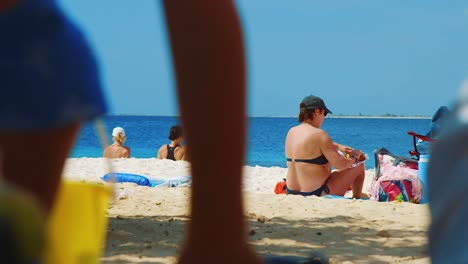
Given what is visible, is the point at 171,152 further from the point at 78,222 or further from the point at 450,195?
the point at 78,222

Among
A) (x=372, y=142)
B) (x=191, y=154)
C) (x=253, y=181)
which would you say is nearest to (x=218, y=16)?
(x=191, y=154)

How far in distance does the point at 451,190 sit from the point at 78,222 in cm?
57

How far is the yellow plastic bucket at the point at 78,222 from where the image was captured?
31.4 inches

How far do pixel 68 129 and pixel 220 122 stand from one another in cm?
19

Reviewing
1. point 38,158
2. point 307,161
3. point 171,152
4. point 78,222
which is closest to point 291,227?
point 307,161

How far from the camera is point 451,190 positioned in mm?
1043

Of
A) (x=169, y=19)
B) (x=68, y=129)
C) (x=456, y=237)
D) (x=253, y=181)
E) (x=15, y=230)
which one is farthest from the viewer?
(x=253, y=181)

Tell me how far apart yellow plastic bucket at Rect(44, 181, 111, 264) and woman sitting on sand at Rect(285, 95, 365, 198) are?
21.2 feet

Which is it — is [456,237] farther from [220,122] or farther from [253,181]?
[253,181]

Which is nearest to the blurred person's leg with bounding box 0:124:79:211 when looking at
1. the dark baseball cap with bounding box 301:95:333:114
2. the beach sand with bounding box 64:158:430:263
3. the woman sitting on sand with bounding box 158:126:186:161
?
the beach sand with bounding box 64:158:430:263

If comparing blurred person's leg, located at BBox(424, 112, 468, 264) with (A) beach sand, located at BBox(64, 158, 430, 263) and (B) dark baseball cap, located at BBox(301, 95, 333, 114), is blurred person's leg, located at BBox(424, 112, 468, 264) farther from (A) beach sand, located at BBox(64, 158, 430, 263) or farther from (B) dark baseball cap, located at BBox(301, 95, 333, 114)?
(B) dark baseball cap, located at BBox(301, 95, 333, 114)

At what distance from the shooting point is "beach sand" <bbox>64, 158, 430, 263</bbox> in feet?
13.6

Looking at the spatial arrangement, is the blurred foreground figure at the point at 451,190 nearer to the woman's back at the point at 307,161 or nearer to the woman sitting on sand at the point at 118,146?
the woman's back at the point at 307,161

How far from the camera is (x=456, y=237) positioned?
3.31ft
